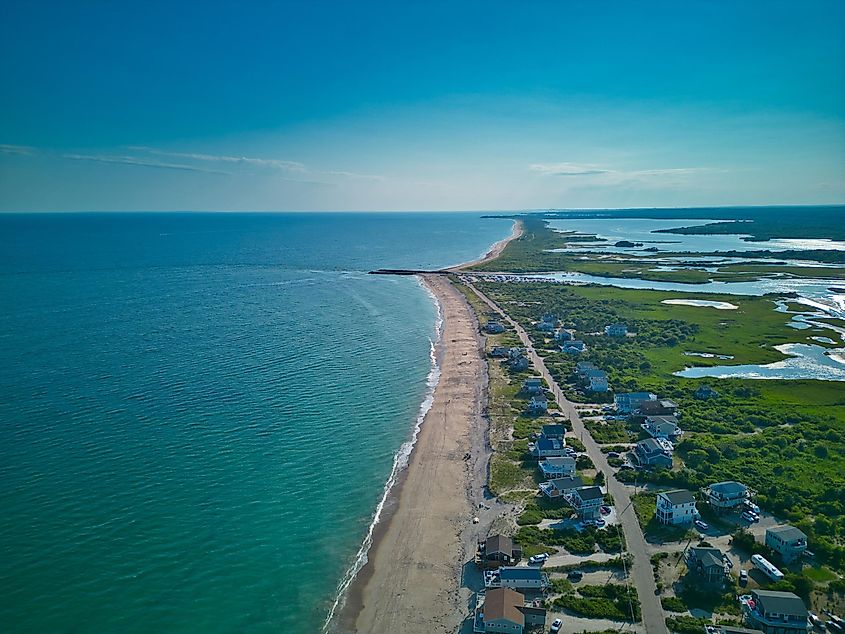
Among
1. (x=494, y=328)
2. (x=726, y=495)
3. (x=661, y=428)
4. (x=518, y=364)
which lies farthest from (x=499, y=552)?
(x=494, y=328)

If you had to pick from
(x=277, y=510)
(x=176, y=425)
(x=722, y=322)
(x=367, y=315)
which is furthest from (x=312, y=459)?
(x=722, y=322)

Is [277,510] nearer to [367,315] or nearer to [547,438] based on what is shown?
[547,438]

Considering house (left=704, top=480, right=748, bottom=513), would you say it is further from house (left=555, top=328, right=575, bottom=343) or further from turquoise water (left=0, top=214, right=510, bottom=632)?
house (left=555, top=328, right=575, bottom=343)

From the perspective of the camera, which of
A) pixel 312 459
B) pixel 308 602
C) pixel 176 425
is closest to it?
pixel 308 602

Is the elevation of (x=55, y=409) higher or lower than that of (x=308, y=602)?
higher

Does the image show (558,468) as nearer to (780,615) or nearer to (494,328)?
(780,615)

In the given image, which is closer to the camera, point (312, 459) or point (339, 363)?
point (312, 459)

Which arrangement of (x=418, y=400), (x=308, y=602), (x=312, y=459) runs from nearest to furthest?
(x=308, y=602) → (x=312, y=459) → (x=418, y=400)

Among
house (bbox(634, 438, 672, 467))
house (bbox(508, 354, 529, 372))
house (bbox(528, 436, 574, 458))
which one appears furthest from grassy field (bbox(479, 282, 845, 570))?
house (bbox(528, 436, 574, 458))
